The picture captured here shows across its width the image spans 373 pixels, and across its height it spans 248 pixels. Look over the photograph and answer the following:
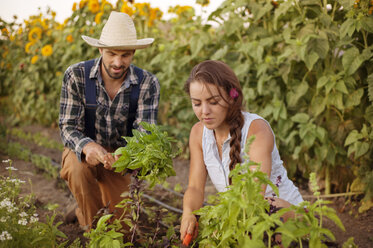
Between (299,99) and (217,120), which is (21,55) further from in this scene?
(217,120)

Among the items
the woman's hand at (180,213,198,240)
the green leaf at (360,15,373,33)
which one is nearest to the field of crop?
the green leaf at (360,15,373,33)

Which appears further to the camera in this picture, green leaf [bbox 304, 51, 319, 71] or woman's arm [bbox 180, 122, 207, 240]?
green leaf [bbox 304, 51, 319, 71]

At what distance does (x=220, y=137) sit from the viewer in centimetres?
238

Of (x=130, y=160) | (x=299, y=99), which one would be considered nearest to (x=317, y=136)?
(x=299, y=99)

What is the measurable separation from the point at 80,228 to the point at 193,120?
2.00m

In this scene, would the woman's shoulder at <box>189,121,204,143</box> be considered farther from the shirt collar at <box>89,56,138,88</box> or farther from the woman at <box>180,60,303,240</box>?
the shirt collar at <box>89,56,138,88</box>

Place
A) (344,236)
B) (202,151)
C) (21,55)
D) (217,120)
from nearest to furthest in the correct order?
1. (217,120)
2. (202,151)
3. (344,236)
4. (21,55)

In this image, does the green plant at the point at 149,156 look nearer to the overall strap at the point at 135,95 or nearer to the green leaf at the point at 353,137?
the overall strap at the point at 135,95

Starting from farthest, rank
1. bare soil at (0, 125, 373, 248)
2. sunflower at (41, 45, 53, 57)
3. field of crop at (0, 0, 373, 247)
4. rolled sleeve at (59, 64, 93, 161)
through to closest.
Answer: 1. sunflower at (41, 45, 53, 57)
2. bare soil at (0, 125, 373, 248)
3. rolled sleeve at (59, 64, 93, 161)
4. field of crop at (0, 0, 373, 247)

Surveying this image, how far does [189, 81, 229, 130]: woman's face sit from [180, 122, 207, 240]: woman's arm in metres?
0.31

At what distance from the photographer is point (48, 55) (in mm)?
6102

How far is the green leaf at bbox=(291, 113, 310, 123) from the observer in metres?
3.39

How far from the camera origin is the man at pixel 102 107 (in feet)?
9.15

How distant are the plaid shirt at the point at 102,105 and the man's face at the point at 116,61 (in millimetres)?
115
